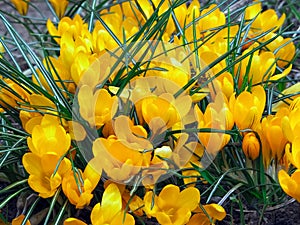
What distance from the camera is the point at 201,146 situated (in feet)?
4.19

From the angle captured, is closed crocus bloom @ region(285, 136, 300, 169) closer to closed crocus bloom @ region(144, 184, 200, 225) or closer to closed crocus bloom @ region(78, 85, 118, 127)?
closed crocus bloom @ region(144, 184, 200, 225)

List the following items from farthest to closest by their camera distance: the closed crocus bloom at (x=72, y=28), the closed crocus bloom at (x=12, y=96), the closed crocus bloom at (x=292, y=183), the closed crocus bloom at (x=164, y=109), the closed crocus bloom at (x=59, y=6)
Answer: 1. the closed crocus bloom at (x=59, y=6)
2. the closed crocus bloom at (x=72, y=28)
3. the closed crocus bloom at (x=12, y=96)
4. the closed crocus bloom at (x=164, y=109)
5. the closed crocus bloom at (x=292, y=183)

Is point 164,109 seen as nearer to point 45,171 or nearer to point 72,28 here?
point 45,171

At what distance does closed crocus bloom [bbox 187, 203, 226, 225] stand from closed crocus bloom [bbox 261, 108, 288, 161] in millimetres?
169

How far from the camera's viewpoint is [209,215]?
3.98 ft

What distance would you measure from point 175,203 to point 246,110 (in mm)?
235

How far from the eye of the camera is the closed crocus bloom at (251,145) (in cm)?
120

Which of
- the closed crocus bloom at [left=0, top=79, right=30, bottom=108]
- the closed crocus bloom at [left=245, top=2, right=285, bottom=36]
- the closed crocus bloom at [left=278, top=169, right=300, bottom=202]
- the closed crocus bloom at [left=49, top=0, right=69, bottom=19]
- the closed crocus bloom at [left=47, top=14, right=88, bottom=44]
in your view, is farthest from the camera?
the closed crocus bloom at [left=49, top=0, right=69, bottom=19]

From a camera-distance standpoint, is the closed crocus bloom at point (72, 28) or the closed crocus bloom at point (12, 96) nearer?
the closed crocus bloom at point (12, 96)

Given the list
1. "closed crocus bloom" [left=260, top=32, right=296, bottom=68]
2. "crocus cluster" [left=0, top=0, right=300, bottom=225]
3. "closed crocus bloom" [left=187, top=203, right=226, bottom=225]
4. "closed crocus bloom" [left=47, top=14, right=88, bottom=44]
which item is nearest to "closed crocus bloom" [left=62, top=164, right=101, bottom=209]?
"crocus cluster" [left=0, top=0, right=300, bottom=225]

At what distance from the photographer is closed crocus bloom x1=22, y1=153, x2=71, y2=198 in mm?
1184

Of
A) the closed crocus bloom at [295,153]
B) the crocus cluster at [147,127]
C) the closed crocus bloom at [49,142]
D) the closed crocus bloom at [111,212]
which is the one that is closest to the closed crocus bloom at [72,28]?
the crocus cluster at [147,127]

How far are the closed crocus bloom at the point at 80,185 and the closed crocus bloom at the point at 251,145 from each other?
0.30 meters

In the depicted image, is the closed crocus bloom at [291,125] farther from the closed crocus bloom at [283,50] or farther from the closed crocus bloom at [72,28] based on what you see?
the closed crocus bloom at [72,28]
